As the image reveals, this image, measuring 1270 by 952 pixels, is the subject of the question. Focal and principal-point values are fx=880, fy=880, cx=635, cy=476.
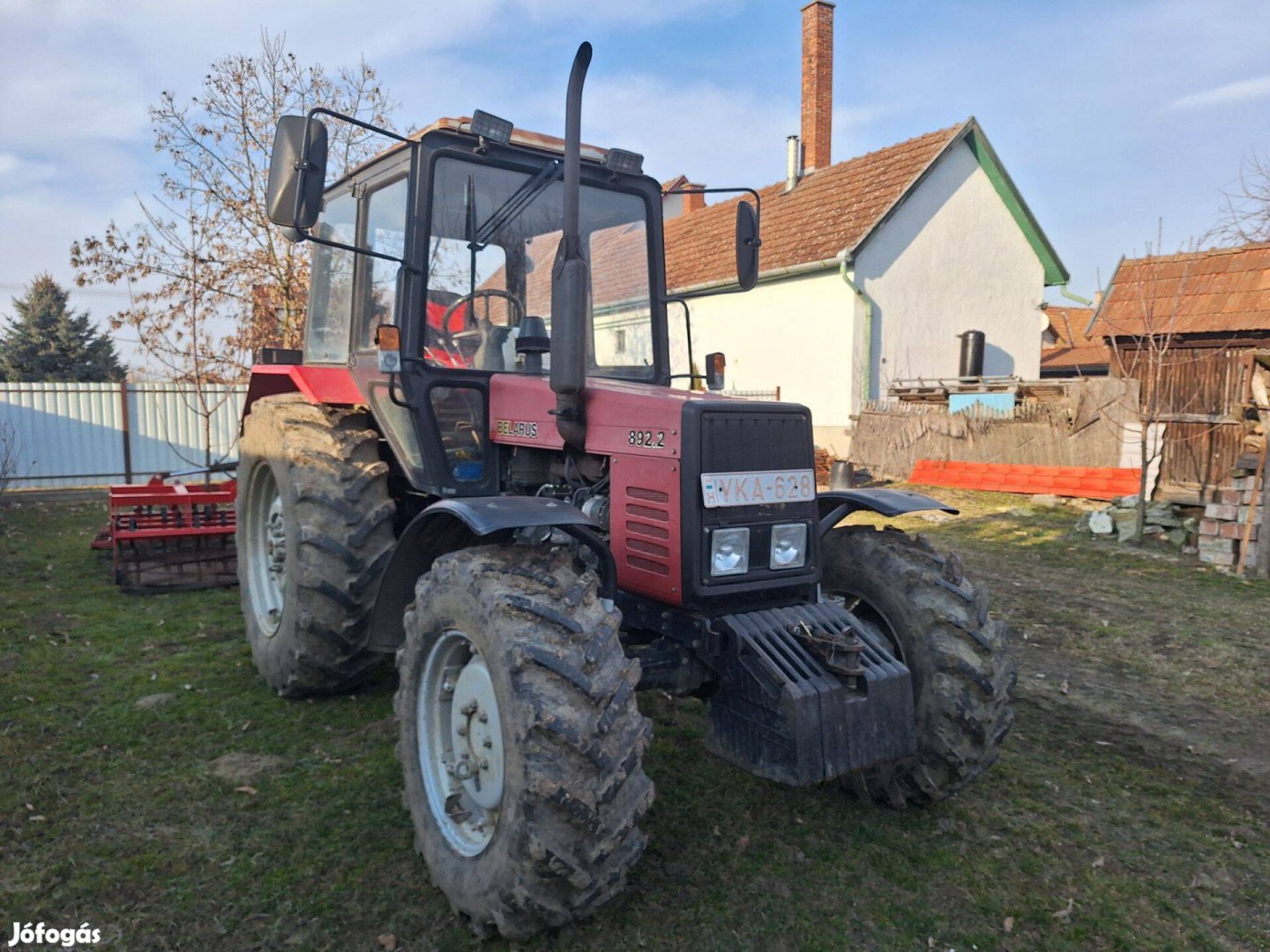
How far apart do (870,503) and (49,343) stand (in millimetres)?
25585

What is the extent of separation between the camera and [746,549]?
→ 9.87ft

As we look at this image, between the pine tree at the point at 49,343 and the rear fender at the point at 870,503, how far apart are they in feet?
80.8

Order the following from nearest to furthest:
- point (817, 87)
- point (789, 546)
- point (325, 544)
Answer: point (789, 546) < point (325, 544) < point (817, 87)

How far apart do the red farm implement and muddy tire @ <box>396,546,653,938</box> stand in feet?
14.6

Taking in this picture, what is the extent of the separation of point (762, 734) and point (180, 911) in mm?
1829

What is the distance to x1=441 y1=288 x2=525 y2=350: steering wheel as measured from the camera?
376 cm

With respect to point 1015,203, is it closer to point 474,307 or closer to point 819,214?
point 819,214

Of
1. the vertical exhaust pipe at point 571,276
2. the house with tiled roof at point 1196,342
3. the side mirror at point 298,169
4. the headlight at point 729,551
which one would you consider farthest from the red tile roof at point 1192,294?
the side mirror at point 298,169

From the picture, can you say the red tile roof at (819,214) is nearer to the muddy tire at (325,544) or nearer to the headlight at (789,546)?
the muddy tire at (325,544)

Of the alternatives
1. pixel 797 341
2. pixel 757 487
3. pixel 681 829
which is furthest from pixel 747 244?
pixel 797 341

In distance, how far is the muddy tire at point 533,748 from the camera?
2.27 metres

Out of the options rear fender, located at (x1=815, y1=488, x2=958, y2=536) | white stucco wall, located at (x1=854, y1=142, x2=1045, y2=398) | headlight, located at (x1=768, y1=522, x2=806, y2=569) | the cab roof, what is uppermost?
white stucco wall, located at (x1=854, y1=142, x2=1045, y2=398)

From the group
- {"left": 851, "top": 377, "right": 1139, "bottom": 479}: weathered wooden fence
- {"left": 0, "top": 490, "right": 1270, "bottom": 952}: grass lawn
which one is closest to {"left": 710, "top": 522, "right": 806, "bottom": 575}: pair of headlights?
{"left": 0, "top": 490, "right": 1270, "bottom": 952}: grass lawn

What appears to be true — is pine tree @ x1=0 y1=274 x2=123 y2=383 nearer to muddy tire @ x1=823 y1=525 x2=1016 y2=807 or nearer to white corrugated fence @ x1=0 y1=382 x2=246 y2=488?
white corrugated fence @ x1=0 y1=382 x2=246 y2=488
